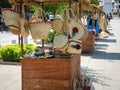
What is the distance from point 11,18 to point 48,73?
1415mm

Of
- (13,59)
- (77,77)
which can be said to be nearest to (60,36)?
(77,77)

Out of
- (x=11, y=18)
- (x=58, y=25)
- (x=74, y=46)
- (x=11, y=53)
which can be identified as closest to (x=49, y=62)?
(x=74, y=46)

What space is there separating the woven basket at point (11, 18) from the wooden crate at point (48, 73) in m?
0.76

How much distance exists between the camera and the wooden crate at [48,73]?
8023 millimetres

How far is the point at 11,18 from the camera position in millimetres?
7863

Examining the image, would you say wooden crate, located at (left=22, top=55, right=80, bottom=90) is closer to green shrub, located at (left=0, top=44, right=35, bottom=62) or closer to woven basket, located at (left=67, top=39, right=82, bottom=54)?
woven basket, located at (left=67, top=39, right=82, bottom=54)

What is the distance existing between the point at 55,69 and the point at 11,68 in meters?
4.50

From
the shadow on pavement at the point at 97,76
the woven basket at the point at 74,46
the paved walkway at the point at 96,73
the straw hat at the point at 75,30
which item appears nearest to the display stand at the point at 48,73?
the woven basket at the point at 74,46

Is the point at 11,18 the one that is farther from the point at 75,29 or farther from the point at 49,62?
the point at 75,29

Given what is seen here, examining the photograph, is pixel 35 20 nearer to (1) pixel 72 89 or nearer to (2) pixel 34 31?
(2) pixel 34 31

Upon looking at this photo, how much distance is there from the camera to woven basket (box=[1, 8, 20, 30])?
25.8 feet

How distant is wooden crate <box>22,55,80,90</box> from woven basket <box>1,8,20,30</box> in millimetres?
758

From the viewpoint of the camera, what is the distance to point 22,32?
25.6ft

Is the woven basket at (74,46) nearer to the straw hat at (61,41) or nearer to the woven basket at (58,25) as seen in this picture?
the straw hat at (61,41)
